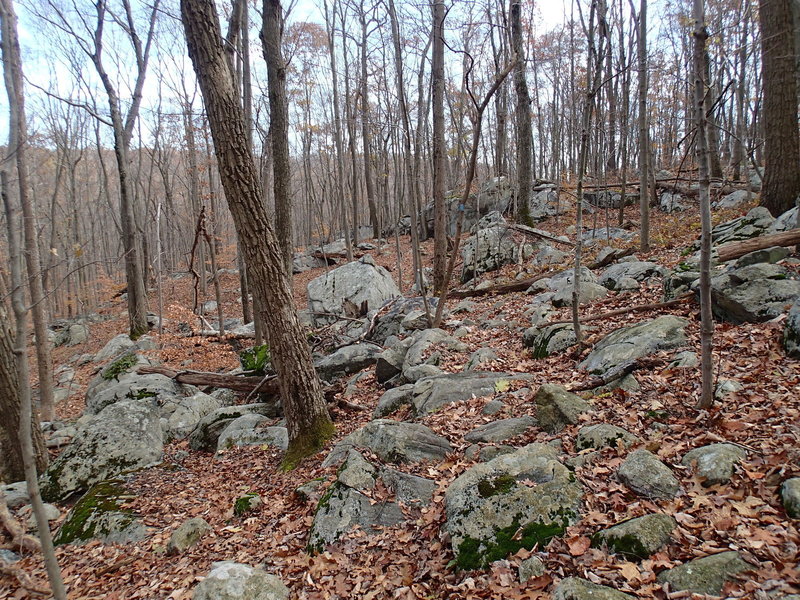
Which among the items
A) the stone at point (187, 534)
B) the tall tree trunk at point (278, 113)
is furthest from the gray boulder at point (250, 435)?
the tall tree trunk at point (278, 113)

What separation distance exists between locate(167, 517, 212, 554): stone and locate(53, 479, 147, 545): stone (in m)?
0.51

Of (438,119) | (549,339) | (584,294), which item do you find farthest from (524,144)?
(549,339)

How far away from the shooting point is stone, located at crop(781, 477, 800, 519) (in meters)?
2.32

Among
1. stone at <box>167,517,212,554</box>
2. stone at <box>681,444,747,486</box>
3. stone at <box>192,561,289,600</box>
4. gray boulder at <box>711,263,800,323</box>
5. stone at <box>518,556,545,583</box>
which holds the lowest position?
stone at <box>167,517,212,554</box>

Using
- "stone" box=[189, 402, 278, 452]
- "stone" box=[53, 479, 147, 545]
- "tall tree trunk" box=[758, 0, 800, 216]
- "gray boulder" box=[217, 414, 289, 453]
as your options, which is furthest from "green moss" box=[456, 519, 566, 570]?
"tall tree trunk" box=[758, 0, 800, 216]

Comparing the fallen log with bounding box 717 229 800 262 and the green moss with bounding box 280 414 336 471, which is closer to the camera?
the green moss with bounding box 280 414 336 471

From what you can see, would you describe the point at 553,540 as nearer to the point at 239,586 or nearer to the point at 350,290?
the point at 239,586

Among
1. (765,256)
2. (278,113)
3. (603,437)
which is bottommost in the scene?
(603,437)

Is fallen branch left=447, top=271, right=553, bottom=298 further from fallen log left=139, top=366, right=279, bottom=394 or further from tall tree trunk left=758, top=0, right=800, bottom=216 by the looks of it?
fallen log left=139, top=366, right=279, bottom=394

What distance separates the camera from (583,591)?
2.19 m

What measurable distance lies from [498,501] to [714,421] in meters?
1.74

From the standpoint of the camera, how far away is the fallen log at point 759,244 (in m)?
5.66

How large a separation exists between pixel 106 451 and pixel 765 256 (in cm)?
878

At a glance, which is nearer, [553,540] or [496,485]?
[553,540]
